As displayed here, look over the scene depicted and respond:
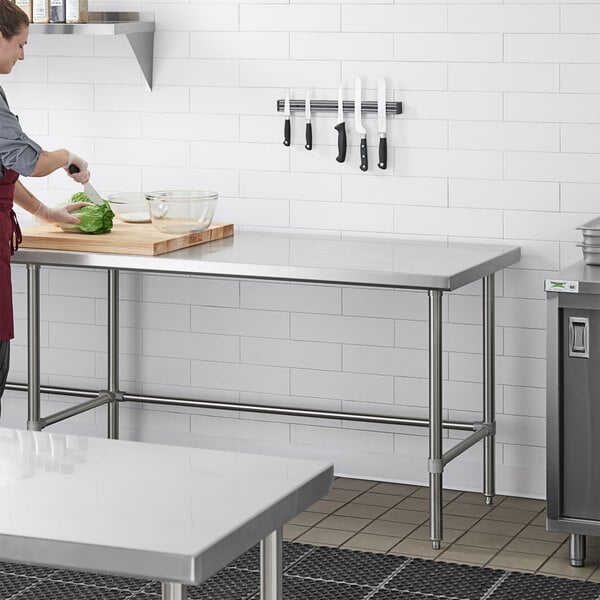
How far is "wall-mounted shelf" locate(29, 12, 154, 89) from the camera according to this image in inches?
189

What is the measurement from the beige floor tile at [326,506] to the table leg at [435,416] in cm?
48

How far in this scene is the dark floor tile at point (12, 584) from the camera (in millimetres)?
3859

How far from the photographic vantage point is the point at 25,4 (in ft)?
16.3

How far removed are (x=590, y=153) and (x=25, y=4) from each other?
7.60 ft

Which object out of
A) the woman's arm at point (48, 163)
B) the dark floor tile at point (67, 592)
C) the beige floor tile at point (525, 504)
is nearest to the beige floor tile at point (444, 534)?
the beige floor tile at point (525, 504)

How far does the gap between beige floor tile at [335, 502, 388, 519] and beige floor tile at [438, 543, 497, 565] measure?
44cm

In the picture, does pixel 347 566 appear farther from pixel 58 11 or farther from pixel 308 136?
pixel 58 11

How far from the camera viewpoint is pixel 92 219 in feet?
15.0

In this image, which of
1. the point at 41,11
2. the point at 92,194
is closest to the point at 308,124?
the point at 92,194

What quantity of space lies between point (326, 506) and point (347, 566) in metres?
0.68

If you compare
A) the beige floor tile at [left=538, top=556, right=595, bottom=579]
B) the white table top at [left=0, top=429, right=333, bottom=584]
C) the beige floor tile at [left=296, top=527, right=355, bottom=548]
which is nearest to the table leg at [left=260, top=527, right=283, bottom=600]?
the white table top at [left=0, top=429, right=333, bottom=584]

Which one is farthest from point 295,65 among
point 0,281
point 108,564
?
point 108,564

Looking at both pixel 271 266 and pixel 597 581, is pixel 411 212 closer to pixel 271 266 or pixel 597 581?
pixel 271 266

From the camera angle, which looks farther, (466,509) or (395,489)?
(395,489)
